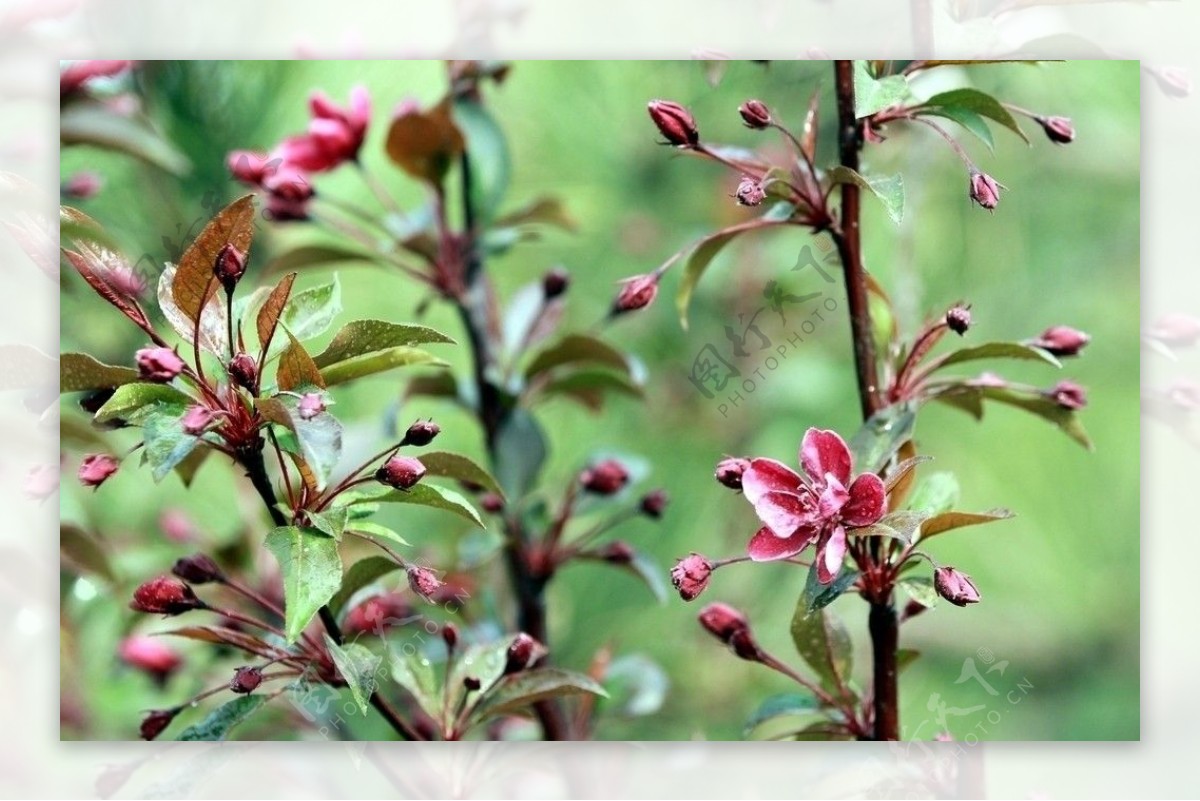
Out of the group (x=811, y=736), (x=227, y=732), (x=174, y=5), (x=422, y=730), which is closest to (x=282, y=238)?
(x=174, y=5)

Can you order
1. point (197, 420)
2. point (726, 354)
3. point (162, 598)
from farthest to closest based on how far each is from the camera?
point (726, 354) < point (162, 598) < point (197, 420)

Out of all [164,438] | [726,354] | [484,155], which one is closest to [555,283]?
[484,155]

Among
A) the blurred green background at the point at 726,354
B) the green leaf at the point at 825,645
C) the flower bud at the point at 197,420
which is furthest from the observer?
the blurred green background at the point at 726,354

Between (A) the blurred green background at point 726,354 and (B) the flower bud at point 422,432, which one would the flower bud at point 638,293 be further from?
(A) the blurred green background at point 726,354

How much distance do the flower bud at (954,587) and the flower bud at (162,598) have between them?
0.48 meters

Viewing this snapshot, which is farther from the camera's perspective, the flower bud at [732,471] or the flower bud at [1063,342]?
the flower bud at [1063,342]

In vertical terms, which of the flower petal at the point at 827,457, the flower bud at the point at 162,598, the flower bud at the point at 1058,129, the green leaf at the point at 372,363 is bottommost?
the flower bud at the point at 162,598

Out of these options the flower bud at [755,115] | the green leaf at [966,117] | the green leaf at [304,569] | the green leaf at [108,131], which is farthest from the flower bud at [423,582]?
the green leaf at [108,131]

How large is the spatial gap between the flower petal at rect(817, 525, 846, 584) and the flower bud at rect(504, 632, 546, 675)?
0.25m

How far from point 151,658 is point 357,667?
45 cm

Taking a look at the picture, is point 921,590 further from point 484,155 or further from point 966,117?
point 484,155

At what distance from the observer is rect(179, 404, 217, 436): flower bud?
0.83 metres

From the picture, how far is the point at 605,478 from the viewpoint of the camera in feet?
4.08

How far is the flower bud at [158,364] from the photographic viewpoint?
32.6 inches
